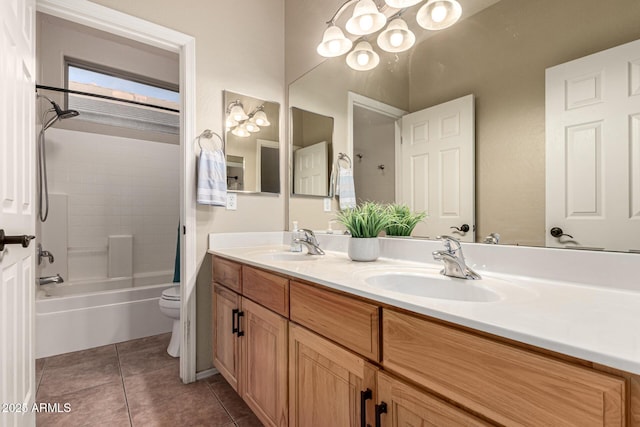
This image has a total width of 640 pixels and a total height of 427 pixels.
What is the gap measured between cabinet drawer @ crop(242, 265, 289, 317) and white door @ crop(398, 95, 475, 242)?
2.14 feet

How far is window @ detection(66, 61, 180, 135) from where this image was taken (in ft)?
9.30

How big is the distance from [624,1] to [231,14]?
2004 mm

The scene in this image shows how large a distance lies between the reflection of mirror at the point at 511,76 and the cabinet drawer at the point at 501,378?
24.1 inches

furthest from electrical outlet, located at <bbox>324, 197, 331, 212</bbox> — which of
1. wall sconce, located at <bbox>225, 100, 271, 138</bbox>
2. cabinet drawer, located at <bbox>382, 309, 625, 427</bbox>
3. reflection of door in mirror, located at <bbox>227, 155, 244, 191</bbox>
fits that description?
cabinet drawer, located at <bbox>382, 309, 625, 427</bbox>

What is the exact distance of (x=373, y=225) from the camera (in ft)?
4.66

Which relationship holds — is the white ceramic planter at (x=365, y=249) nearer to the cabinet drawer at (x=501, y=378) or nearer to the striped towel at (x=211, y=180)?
the cabinet drawer at (x=501, y=378)

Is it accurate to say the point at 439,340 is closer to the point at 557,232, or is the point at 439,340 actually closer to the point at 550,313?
the point at 550,313

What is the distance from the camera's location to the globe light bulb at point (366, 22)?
5.02 feet

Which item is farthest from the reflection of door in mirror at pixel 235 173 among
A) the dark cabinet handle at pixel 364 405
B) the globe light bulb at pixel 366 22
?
the dark cabinet handle at pixel 364 405

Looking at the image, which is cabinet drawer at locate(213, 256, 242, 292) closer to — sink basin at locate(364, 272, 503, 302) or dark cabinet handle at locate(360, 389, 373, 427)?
sink basin at locate(364, 272, 503, 302)

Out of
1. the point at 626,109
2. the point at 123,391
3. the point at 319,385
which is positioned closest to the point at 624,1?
the point at 626,109

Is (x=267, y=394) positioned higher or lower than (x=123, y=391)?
higher

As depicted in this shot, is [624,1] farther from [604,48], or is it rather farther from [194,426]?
[194,426]

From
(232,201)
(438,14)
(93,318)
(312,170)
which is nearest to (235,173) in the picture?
(232,201)
